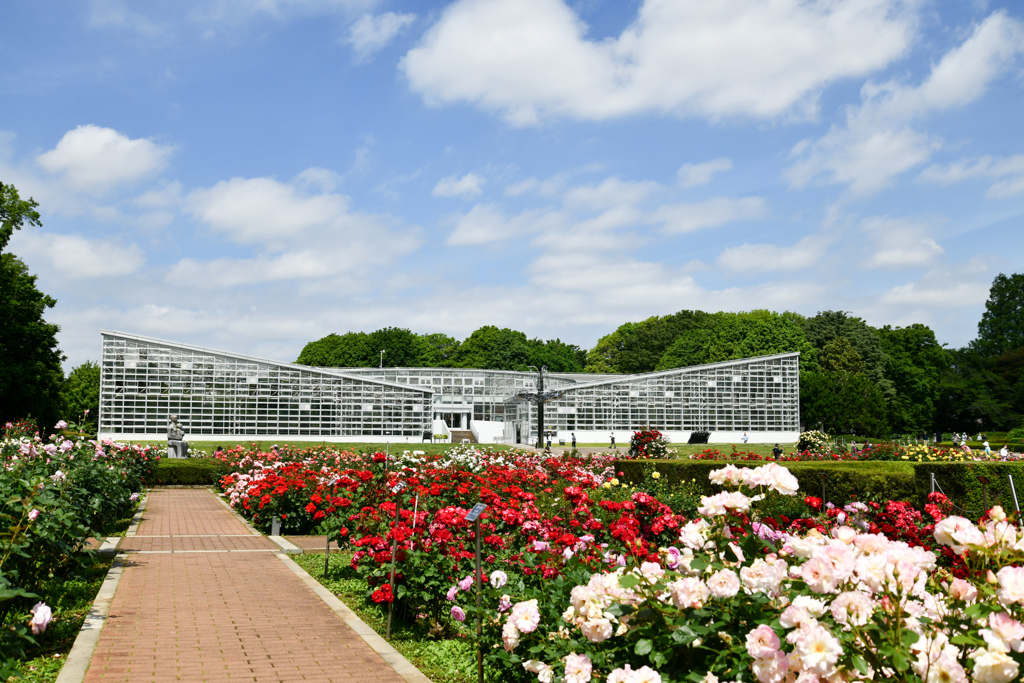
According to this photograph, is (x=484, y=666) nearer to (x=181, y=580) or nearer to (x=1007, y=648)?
(x=1007, y=648)

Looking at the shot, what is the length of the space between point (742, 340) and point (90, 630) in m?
65.9

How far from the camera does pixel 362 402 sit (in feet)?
153

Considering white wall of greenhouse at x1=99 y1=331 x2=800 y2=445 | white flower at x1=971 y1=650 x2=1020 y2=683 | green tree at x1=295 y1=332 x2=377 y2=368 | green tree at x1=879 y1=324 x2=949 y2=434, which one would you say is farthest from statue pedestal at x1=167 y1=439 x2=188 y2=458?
green tree at x1=879 y1=324 x2=949 y2=434

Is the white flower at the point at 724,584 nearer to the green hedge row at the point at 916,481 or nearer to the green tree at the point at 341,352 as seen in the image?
the green hedge row at the point at 916,481

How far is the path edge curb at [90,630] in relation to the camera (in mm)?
5078

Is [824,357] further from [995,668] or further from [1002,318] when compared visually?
[995,668]

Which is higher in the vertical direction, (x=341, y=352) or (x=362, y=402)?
(x=341, y=352)

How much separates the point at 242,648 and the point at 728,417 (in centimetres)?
5199

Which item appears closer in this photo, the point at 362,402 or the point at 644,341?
the point at 362,402

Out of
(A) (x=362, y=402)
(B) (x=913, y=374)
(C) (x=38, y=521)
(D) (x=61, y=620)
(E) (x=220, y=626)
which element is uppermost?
(B) (x=913, y=374)

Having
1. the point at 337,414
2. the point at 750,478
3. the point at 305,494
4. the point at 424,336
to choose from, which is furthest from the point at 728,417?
the point at 750,478

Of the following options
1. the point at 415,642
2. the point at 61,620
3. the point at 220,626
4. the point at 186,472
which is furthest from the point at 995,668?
the point at 186,472

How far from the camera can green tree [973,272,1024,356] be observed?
7188 cm

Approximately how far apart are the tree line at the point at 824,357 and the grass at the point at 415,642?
31.6 meters
